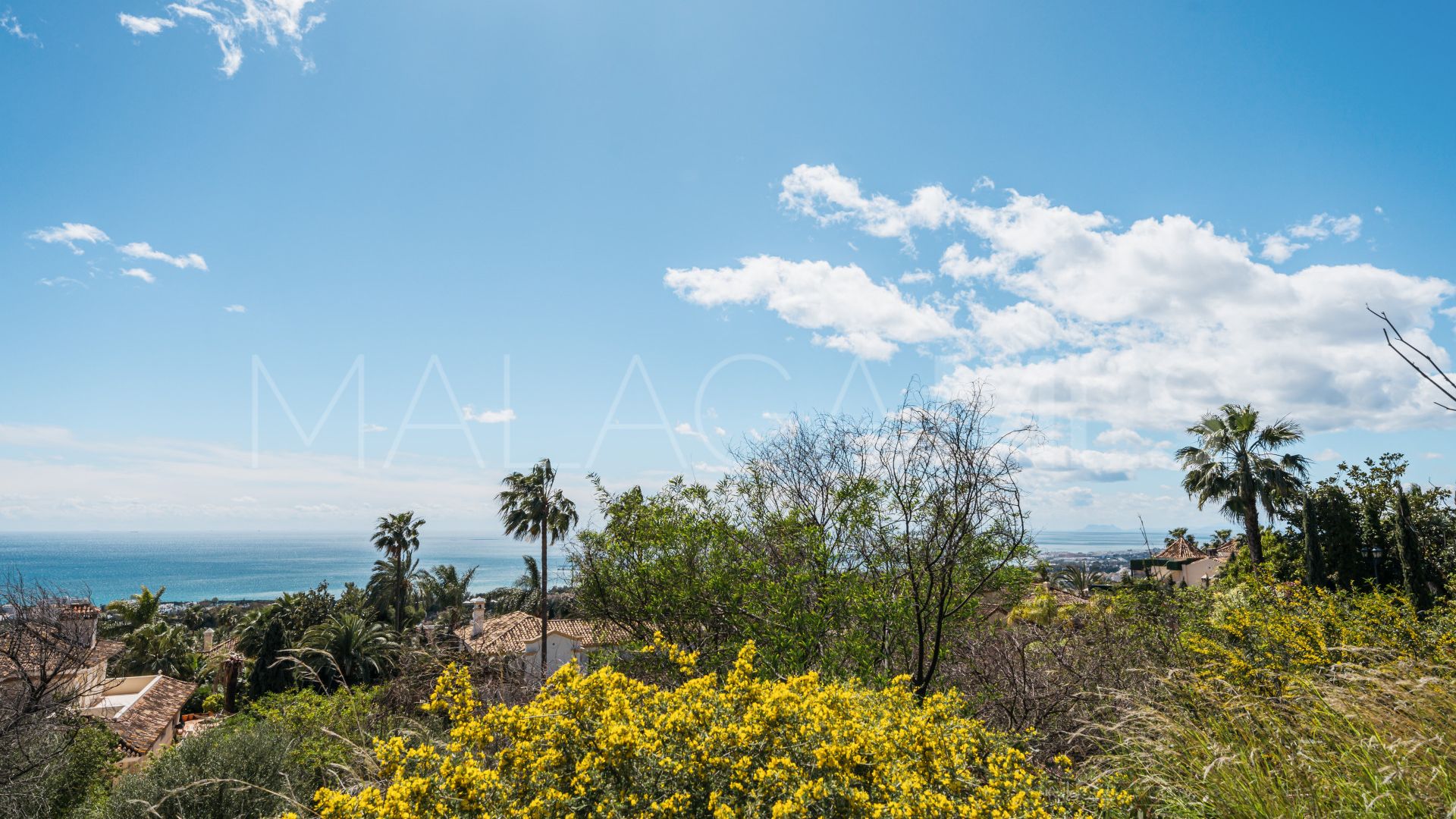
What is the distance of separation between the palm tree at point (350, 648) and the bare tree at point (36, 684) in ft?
28.7

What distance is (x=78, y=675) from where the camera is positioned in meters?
14.0

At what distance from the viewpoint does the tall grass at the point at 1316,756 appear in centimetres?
307

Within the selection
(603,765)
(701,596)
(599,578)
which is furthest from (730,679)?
(599,578)

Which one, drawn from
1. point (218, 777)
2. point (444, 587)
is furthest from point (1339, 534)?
point (444, 587)

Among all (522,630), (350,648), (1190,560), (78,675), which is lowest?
(522,630)

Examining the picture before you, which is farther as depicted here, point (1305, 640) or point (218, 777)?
point (1305, 640)

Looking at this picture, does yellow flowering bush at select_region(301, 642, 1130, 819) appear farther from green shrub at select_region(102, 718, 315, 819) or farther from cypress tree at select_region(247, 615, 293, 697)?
cypress tree at select_region(247, 615, 293, 697)

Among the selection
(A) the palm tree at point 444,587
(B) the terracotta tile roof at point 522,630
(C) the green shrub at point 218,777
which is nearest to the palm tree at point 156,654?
(B) the terracotta tile roof at point 522,630

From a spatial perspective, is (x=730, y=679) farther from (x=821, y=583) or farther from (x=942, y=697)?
(x=821, y=583)

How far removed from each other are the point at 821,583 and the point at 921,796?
14.0 ft

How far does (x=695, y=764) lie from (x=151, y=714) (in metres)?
27.8

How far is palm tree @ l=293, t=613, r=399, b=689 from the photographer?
2406cm

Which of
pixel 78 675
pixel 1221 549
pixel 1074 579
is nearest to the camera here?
pixel 78 675

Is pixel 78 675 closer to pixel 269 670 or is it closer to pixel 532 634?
pixel 269 670
